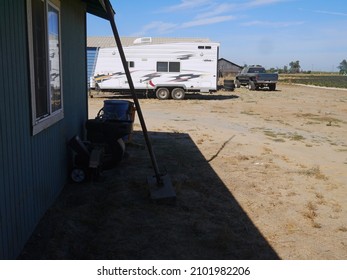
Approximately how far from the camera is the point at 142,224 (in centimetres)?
461

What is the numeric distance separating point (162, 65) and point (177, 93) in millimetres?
1872

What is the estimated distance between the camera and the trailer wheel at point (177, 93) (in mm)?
22391

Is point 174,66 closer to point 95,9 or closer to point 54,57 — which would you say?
point 95,9

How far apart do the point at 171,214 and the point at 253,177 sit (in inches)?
96.1

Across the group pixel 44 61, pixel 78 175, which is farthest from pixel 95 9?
pixel 44 61

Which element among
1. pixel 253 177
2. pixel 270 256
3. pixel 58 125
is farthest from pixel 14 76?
pixel 253 177

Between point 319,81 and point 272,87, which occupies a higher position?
point 319,81

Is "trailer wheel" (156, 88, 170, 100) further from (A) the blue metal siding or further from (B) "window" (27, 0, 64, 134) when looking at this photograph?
(A) the blue metal siding

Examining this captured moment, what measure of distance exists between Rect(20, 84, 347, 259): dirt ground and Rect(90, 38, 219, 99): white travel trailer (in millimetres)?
11895

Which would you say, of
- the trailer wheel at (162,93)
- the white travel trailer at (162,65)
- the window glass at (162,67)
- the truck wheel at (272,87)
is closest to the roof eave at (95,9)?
the white travel trailer at (162,65)

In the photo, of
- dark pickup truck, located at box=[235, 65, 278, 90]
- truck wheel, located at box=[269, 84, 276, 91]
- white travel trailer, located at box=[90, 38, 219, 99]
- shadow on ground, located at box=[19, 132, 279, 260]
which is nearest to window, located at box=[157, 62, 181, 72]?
white travel trailer, located at box=[90, 38, 219, 99]

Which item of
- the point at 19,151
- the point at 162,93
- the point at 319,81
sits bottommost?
the point at 162,93

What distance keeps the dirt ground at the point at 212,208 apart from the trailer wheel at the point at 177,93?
12374 mm

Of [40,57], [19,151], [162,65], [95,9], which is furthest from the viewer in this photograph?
[162,65]
